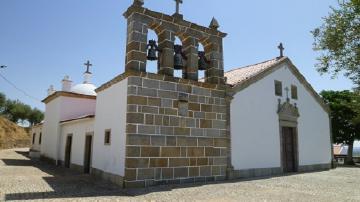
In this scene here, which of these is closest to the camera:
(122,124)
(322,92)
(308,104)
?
(122,124)

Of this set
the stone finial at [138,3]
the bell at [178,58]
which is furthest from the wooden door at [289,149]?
the stone finial at [138,3]

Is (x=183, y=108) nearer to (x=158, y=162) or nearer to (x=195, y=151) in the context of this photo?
(x=195, y=151)

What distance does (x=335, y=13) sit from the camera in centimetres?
895

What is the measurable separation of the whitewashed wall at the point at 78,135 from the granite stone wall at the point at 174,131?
4.26m

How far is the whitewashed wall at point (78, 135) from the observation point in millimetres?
12147

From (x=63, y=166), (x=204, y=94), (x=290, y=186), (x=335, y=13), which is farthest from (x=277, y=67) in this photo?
(x=63, y=166)

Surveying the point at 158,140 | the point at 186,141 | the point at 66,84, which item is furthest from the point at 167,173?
the point at 66,84

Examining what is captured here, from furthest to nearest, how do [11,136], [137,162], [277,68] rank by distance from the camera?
[11,136] → [277,68] → [137,162]

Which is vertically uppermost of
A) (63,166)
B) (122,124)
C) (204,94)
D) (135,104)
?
(204,94)

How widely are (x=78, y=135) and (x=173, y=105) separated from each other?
20.6 feet

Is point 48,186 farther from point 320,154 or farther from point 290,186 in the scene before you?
point 320,154

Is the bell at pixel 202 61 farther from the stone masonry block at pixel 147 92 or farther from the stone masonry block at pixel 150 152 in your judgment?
the stone masonry block at pixel 150 152

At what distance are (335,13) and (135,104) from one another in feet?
22.2

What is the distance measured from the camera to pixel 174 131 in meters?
8.73
